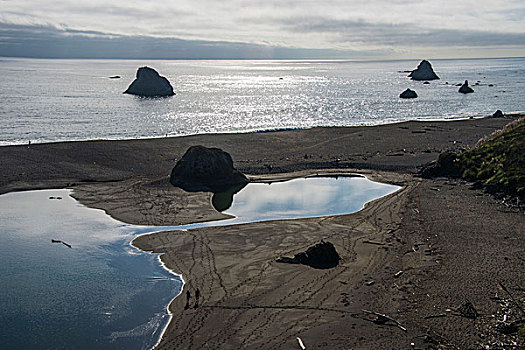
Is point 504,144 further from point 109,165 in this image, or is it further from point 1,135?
point 1,135

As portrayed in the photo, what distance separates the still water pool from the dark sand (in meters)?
0.93

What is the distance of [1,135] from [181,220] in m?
36.0

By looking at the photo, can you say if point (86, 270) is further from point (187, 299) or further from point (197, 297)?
point (197, 297)

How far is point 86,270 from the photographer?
17.3 metres

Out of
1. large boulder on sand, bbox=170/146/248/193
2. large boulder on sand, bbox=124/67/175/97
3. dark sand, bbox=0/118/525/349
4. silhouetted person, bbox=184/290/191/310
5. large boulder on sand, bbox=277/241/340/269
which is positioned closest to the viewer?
dark sand, bbox=0/118/525/349

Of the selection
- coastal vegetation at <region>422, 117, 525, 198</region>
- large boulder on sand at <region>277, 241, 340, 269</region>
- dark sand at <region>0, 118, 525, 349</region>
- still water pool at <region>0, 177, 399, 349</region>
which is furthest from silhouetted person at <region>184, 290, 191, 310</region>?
coastal vegetation at <region>422, 117, 525, 198</region>

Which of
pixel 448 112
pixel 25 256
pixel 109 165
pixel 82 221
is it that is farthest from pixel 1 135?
pixel 448 112

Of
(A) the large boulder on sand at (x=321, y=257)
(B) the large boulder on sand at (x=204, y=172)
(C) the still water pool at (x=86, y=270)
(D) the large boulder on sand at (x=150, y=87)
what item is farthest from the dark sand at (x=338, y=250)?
(D) the large boulder on sand at (x=150, y=87)

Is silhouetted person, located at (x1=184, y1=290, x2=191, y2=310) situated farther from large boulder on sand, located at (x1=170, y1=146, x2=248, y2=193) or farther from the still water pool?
large boulder on sand, located at (x1=170, y1=146, x2=248, y2=193)

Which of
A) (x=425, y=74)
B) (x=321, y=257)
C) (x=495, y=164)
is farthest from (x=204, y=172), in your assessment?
(x=425, y=74)

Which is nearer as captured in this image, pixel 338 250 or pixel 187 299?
pixel 187 299

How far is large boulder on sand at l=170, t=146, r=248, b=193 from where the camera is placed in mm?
29547

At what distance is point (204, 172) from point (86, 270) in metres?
13.4

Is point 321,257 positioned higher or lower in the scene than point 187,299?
higher
